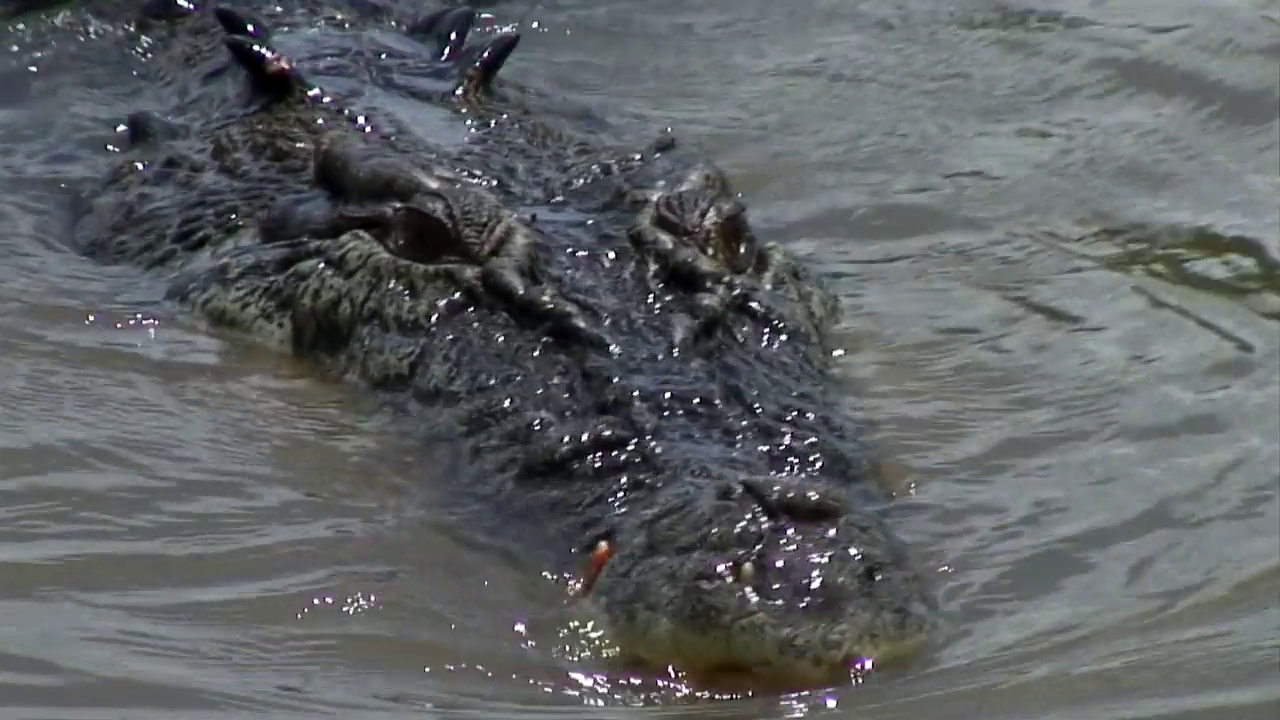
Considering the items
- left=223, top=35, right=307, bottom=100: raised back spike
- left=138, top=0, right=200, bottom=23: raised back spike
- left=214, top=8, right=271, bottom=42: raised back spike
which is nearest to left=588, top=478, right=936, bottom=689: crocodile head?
left=223, top=35, right=307, bottom=100: raised back spike

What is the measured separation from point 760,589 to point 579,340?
164 cm

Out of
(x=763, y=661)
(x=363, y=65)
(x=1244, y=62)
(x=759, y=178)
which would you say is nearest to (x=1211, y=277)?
(x=759, y=178)

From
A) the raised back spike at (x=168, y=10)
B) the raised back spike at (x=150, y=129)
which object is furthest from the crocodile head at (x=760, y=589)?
the raised back spike at (x=168, y=10)

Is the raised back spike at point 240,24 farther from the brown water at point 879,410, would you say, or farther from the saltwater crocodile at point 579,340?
the brown water at point 879,410

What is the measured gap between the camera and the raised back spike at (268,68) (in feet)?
26.0

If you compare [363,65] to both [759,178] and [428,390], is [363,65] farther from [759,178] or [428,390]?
[428,390]

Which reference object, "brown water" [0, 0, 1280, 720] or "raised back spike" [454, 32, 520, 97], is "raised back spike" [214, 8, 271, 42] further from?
"raised back spike" [454, 32, 520, 97]

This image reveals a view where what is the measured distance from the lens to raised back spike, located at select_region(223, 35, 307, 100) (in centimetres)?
793

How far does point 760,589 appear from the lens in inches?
167

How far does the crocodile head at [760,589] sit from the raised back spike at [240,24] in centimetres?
440

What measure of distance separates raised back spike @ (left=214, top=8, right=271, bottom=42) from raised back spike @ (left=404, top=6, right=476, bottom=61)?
73 cm

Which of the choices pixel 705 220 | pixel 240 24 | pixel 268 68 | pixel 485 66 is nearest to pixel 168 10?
pixel 240 24

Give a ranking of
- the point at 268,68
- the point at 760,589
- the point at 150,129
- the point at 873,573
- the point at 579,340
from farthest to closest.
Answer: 1. the point at 150,129
2. the point at 268,68
3. the point at 579,340
4. the point at 873,573
5. the point at 760,589

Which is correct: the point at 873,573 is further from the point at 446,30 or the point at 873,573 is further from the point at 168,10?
the point at 168,10
